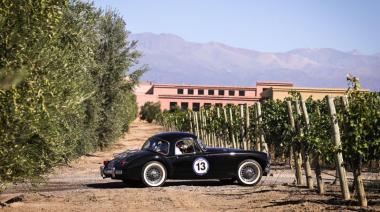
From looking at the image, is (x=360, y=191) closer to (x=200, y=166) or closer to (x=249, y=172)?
(x=249, y=172)

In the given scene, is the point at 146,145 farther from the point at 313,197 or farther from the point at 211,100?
the point at 211,100

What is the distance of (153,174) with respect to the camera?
16062 millimetres

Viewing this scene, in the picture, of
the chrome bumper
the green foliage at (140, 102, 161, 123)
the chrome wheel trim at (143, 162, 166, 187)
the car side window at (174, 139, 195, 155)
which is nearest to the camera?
the chrome bumper

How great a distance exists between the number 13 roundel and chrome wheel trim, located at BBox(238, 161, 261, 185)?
1029 mm

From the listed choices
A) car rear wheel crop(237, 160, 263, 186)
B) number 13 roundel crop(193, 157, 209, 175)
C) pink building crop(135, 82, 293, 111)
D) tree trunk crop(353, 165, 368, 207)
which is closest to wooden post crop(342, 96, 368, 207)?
tree trunk crop(353, 165, 368, 207)

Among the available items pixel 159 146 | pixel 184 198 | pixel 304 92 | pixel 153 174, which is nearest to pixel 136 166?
pixel 153 174

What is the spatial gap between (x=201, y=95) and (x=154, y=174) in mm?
96828

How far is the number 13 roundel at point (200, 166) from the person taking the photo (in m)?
16.3

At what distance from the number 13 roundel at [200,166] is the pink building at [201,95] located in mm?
88758

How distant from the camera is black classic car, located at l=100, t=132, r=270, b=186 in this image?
15.9 metres

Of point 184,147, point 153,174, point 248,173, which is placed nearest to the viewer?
point 153,174

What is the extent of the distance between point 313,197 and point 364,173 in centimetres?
923

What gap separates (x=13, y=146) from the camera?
10359mm

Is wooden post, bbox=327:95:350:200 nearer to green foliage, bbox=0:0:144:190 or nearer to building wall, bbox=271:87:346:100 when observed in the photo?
green foliage, bbox=0:0:144:190
